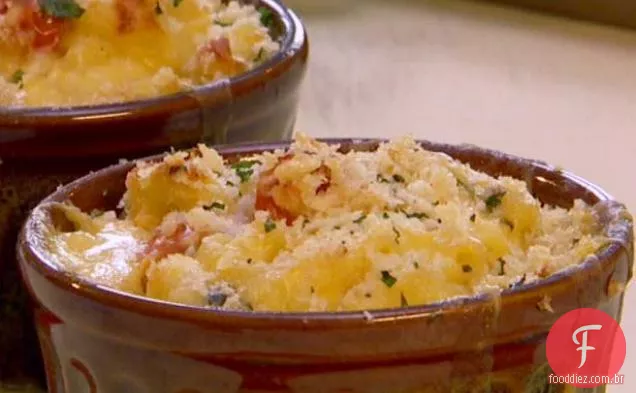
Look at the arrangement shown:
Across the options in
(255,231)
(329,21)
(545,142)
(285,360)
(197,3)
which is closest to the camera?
(285,360)

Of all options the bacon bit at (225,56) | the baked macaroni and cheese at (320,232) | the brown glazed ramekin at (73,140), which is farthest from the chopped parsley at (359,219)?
the bacon bit at (225,56)

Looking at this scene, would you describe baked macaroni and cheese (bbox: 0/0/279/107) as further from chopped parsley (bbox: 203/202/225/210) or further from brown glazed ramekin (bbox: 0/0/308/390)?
chopped parsley (bbox: 203/202/225/210)

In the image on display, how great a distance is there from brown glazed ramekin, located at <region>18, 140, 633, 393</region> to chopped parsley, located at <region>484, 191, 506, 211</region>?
11cm

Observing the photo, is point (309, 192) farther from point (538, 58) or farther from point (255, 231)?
point (538, 58)

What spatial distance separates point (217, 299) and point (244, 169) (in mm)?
188

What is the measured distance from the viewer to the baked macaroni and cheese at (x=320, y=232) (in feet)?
2.34

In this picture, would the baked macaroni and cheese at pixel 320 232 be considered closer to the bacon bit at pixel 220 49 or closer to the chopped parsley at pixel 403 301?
the chopped parsley at pixel 403 301

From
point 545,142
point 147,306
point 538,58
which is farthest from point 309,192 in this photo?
point 538,58

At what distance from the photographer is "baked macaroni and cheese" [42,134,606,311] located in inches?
28.1

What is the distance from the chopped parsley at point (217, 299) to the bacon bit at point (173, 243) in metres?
0.07

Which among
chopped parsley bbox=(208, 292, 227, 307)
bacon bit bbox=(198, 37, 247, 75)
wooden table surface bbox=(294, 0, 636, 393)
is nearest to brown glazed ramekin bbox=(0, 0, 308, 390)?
bacon bit bbox=(198, 37, 247, 75)

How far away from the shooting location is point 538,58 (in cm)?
195

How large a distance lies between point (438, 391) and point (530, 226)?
198 mm

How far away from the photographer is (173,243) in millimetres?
781
